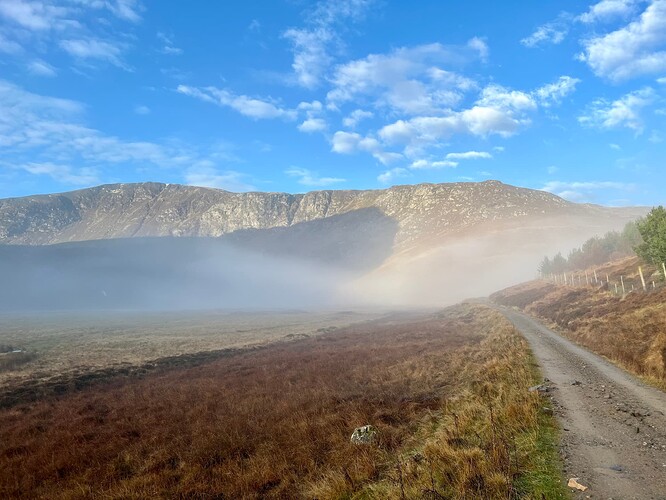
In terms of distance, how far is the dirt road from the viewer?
271 inches

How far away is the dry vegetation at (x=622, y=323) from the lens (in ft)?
51.8

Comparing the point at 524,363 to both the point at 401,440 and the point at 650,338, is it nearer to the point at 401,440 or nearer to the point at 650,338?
the point at 650,338

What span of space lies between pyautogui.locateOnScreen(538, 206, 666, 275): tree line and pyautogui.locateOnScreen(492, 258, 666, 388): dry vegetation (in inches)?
96.0

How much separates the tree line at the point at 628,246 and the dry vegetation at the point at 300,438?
2274cm

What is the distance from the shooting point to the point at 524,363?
57.7 feet

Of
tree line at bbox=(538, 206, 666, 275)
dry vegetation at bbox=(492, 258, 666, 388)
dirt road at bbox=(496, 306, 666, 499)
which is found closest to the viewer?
dirt road at bbox=(496, 306, 666, 499)

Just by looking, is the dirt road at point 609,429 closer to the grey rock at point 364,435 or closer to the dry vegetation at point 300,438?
the dry vegetation at point 300,438

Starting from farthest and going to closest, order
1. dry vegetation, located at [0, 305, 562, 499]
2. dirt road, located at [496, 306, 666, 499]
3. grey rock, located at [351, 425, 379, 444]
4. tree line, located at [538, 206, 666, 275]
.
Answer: tree line, located at [538, 206, 666, 275] < grey rock, located at [351, 425, 379, 444] < dry vegetation, located at [0, 305, 562, 499] < dirt road, located at [496, 306, 666, 499]

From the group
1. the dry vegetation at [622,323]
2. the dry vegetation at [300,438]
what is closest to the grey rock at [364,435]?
the dry vegetation at [300,438]

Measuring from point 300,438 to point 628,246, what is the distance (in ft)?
260

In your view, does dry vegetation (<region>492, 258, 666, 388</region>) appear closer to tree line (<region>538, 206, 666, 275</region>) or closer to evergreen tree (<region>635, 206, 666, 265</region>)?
evergreen tree (<region>635, 206, 666, 265</region>)

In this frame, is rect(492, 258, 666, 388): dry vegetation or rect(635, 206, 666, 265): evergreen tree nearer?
rect(492, 258, 666, 388): dry vegetation

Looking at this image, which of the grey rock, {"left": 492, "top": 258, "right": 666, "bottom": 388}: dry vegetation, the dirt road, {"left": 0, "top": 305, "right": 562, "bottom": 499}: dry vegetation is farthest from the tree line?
the grey rock

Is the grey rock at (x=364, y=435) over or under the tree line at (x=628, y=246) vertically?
under
